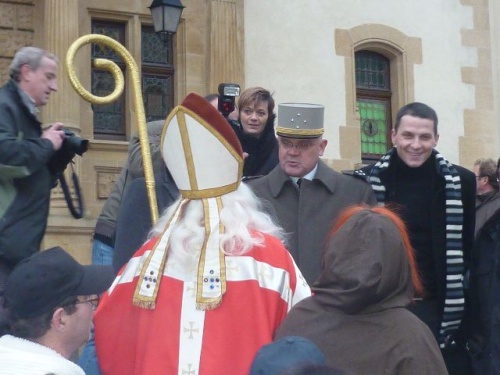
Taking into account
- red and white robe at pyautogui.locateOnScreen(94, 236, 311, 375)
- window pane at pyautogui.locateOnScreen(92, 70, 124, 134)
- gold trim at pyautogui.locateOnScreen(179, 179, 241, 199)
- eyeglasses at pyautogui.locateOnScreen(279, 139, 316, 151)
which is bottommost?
red and white robe at pyautogui.locateOnScreen(94, 236, 311, 375)

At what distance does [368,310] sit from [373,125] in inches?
549

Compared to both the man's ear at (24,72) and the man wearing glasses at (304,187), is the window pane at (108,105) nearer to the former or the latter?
the man's ear at (24,72)

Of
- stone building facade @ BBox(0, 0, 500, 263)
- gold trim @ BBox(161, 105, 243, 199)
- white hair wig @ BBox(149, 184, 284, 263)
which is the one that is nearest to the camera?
white hair wig @ BBox(149, 184, 284, 263)

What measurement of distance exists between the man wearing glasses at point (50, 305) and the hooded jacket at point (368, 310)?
0.79 m

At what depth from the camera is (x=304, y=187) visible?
20.5 feet

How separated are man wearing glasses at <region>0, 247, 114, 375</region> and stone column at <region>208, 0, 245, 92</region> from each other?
11.6 meters

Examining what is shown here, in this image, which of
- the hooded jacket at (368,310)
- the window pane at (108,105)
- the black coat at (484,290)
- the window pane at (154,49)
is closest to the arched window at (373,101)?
the window pane at (154,49)

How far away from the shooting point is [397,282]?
434cm

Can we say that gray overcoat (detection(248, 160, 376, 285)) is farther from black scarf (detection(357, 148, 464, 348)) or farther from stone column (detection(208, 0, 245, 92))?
stone column (detection(208, 0, 245, 92))

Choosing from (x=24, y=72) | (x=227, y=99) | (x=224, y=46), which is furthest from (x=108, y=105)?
(x=24, y=72)

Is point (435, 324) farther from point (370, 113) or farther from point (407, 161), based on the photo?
point (370, 113)

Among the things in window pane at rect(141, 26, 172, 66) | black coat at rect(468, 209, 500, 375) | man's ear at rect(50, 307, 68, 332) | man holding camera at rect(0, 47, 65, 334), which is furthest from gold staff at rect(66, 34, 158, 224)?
window pane at rect(141, 26, 172, 66)

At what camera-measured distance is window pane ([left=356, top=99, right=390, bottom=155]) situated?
17984 mm

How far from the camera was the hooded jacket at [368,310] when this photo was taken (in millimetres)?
4270
